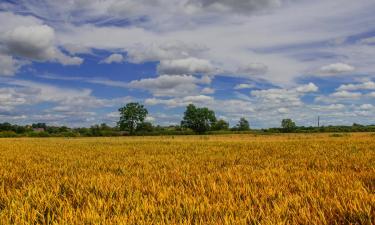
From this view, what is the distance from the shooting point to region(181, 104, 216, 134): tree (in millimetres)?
145750

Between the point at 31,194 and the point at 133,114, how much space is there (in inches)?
5400

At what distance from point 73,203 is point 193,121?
140m

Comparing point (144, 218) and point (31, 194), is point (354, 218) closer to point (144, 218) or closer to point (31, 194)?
point (144, 218)

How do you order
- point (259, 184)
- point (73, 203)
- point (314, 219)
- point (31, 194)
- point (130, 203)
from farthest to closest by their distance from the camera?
point (259, 184) → point (31, 194) → point (73, 203) → point (130, 203) → point (314, 219)

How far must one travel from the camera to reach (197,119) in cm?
14538

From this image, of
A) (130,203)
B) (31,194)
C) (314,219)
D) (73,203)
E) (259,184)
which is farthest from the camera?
(259,184)

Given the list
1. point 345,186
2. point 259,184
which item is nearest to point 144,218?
point 259,184

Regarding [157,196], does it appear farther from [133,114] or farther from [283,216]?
[133,114]

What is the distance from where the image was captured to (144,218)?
473 cm

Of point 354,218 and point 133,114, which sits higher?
point 133,114

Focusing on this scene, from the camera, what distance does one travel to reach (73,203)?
6.02m

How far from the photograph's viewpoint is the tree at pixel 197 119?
146m

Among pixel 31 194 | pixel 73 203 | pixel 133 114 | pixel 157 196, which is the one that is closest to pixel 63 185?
pixel 31 194

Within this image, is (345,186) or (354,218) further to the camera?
(345,186)
